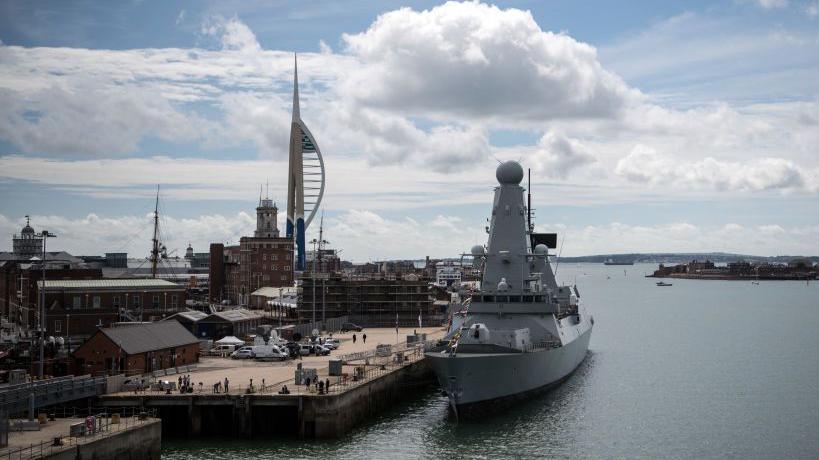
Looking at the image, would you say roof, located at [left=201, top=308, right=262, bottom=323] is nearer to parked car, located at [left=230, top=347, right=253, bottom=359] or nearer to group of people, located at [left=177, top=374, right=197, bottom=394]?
parked car, located at [left=230, top=347, right=253, bottom=359]

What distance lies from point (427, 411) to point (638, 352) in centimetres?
3890

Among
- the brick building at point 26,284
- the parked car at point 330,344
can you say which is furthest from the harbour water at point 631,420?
the brick building at point 26,284

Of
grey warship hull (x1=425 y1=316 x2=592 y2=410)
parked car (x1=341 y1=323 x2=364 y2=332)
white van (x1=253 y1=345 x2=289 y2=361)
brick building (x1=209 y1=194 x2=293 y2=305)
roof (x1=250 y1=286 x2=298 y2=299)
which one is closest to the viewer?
grey warship hull (x1=425 y1=316 x2=592 y2=410)

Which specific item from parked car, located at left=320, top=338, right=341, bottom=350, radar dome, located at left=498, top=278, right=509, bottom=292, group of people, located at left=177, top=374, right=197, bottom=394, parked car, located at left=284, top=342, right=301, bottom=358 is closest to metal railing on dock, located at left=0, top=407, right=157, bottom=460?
group of people, located at left=177, top=374, right=197, bottom=394

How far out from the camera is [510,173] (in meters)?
65.9

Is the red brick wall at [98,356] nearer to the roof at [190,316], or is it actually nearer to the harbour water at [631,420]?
the harbour water at [631,420]

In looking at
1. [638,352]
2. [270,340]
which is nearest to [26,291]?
[270,340]

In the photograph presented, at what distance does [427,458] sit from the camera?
42.8 m

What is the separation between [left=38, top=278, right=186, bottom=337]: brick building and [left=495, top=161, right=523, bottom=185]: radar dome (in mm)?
30947

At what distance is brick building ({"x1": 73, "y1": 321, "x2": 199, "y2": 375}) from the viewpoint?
52.7m

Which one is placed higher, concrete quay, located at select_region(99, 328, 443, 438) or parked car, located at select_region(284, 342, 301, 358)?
parked car, located at select_region(284, 342, 301, 358)

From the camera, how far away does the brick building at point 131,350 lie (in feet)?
173

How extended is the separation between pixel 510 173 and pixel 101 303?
3400 cm

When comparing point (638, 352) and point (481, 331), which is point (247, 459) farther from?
point (638, 352)
